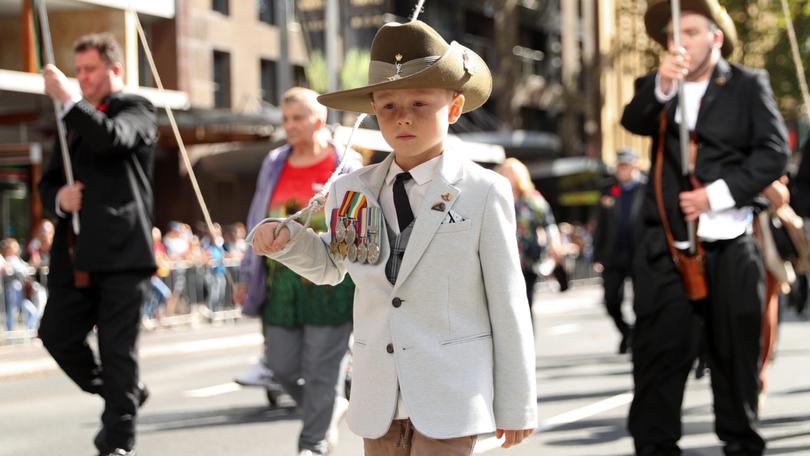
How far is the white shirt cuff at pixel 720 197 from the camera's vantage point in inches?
212

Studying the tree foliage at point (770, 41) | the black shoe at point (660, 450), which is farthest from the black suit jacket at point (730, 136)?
the tree foliage at point (770, 41)

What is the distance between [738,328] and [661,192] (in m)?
0.65

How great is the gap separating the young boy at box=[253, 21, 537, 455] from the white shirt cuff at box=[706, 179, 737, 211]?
1782mm

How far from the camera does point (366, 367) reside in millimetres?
3857

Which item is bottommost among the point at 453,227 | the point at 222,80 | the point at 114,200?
the point at 114,200

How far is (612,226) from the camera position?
39.2ft

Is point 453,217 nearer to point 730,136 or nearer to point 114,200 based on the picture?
point 730,136

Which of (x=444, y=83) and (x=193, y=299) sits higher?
(x=444, y=83)

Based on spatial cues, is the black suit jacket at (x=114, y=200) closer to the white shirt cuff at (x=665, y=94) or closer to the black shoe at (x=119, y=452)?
the black shoe at (x=119, y=452)

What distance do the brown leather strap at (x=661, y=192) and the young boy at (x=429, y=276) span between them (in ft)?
6.05

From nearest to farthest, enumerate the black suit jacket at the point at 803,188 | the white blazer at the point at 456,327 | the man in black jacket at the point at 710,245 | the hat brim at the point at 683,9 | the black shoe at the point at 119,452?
the white blazer at the point at 456,327 → the man in black jacket at the point at 710,245 → the hat brim at the point at 683,9 → the black shoe at the point at 119,452 → the black suit jacket at the point at 803,188

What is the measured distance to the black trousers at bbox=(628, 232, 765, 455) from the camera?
5.48 meters

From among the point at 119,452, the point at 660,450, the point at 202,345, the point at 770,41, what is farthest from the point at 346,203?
the point at 770,41

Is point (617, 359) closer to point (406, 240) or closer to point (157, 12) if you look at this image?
point (406, 240)
